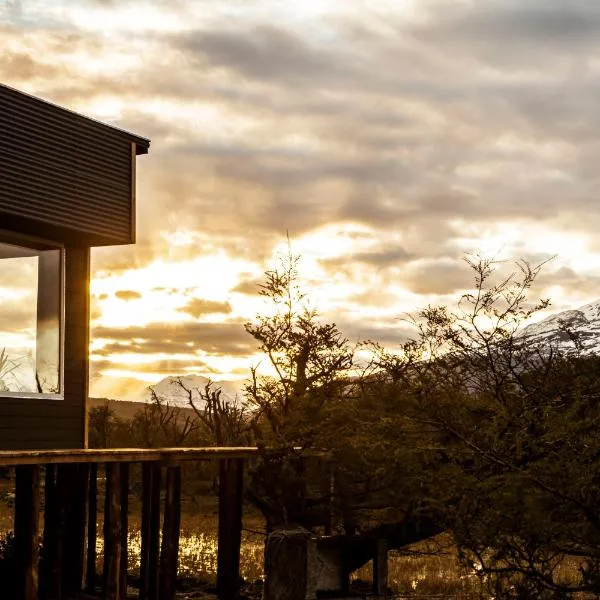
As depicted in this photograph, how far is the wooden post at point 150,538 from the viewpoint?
14539mm

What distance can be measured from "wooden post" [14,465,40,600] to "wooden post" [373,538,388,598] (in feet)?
14.9

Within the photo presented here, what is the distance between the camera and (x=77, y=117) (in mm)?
13352

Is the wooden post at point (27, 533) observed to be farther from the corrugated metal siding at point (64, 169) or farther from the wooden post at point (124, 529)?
the corrugated metal siding at point (64, 169)

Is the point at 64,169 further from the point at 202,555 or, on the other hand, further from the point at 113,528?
the point at 202,555

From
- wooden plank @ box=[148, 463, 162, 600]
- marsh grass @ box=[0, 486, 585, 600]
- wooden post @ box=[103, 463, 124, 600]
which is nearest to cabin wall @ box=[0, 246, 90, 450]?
wooden post @ box=[103, 463, 124, 600]

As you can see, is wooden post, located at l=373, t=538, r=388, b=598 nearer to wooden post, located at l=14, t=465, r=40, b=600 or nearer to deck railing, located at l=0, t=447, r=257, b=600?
deck railing, located at l=0, t=447, r=257, b=600

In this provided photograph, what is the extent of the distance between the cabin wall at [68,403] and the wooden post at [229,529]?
11.2 ft

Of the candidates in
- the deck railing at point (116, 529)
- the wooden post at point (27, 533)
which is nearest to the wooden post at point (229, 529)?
the deck railing at point (116, 529)

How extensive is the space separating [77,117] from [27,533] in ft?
16.1

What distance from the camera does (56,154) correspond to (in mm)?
12953

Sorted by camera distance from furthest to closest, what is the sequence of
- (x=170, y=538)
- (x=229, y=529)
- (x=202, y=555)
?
(x=202, y=555)
(x=229, y=529)
(x=170, y=538)

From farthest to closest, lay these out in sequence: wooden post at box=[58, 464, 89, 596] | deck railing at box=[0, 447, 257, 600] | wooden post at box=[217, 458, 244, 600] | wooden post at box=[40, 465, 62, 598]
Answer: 1. wooden post at box=[217, 458, 244, 600]
2. wooden post at box=[58, 464, 89, 596]
3. wooden post at box=[40, 465, 62, 598]
4. deck railing at box=[0, 447, 257, 600]

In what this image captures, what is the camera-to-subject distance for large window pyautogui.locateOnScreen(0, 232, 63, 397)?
12664 millimetres

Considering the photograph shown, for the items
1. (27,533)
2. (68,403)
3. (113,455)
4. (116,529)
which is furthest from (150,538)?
(68,403)
